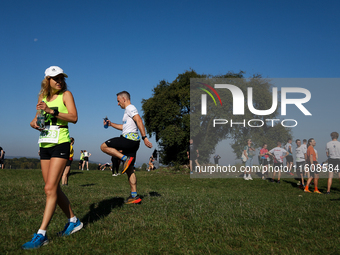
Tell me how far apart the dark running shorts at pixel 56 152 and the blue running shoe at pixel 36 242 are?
3.51 ft

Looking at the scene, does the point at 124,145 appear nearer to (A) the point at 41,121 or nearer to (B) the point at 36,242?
(A) the point at 41,121

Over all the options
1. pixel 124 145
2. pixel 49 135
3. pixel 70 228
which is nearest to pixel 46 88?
pixel 49 135


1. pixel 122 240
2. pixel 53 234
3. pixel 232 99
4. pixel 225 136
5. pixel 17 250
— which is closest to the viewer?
pixel 17 250

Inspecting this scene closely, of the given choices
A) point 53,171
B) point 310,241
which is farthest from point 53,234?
point 310,241

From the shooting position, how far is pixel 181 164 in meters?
27.8

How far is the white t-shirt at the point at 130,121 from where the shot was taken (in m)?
6.24

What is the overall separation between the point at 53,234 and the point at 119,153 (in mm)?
2341

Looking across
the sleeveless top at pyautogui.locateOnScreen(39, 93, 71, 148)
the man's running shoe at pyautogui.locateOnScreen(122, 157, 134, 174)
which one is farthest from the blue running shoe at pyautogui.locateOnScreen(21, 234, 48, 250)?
the man's running shoe at pyautogui.locateOnScreen(122, 157, 134, 174)

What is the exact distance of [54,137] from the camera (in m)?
3.95

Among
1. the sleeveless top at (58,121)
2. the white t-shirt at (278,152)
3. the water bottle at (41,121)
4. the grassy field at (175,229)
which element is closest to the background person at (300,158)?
the white t-shirt at (278,152)

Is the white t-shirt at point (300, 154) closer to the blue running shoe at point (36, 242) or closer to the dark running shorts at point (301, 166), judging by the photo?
the dark running shorts at point (301, 166)

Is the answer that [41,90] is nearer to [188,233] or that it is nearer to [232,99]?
[188,233]

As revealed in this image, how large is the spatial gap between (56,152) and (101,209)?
2.42 m

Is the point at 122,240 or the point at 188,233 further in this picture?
the point at 188,233
